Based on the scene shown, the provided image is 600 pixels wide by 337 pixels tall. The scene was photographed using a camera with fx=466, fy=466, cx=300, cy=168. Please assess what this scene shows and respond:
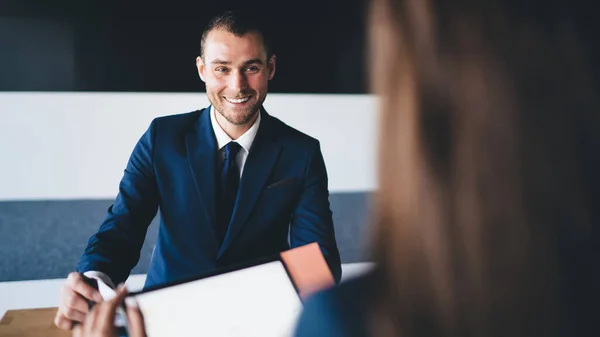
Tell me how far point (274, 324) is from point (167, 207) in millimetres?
880

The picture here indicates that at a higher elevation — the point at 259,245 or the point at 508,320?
the point at 508,320

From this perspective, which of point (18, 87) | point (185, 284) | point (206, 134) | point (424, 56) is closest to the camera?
point (424, 56)

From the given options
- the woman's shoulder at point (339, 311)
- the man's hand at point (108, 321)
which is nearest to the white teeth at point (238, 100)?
the man's hand at point (108, 321)

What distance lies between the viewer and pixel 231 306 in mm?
856

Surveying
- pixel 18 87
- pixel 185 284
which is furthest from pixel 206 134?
pixel 185 284

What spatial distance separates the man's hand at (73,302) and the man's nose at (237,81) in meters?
0.92

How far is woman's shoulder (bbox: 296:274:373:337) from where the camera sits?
50 cm

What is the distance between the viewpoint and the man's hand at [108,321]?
0.64m

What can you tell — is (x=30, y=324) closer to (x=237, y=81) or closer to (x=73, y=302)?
(x=73, y=302)

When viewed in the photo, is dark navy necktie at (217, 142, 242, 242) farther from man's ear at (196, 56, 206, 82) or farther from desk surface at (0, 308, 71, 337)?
desk surface at (0, 308, 71, 337)

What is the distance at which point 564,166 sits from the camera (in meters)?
0.44

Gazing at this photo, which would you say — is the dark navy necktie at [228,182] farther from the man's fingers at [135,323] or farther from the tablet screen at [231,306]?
the man's fingers at [135,323]

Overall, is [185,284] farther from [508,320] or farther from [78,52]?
[78,52]

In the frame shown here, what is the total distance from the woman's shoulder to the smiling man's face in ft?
4.03
